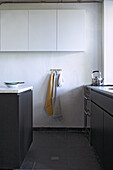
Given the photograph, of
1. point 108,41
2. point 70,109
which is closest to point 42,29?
point 108,41

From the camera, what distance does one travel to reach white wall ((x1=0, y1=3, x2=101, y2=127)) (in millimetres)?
4062

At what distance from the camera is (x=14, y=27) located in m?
3.86

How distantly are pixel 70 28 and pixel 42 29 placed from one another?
0.54 metres

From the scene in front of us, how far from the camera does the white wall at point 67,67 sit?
13.3 ft

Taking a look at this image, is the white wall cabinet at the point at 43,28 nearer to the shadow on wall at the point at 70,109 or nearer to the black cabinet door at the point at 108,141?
the shadow on wall at the point at 70,109

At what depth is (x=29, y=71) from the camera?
409 cm

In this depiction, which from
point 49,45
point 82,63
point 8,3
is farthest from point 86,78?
point 8,3

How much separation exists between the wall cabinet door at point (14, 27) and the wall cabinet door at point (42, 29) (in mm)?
117

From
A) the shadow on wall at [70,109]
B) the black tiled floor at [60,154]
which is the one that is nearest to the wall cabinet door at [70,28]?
the shadow on wall at [70,109]

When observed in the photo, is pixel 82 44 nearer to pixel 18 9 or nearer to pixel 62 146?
pixel 18 9

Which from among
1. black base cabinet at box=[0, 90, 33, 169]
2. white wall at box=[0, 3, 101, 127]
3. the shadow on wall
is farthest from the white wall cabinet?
black base cabinet at box=[0, 90, 33, 169]

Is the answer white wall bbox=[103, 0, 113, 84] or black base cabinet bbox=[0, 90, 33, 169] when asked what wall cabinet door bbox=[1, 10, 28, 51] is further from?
black base cabinet bbox=[0, 90, 33, 169]

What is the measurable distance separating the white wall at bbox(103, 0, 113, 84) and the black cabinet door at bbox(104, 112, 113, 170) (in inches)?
77.4

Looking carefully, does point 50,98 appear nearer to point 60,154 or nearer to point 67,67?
point 67,67
